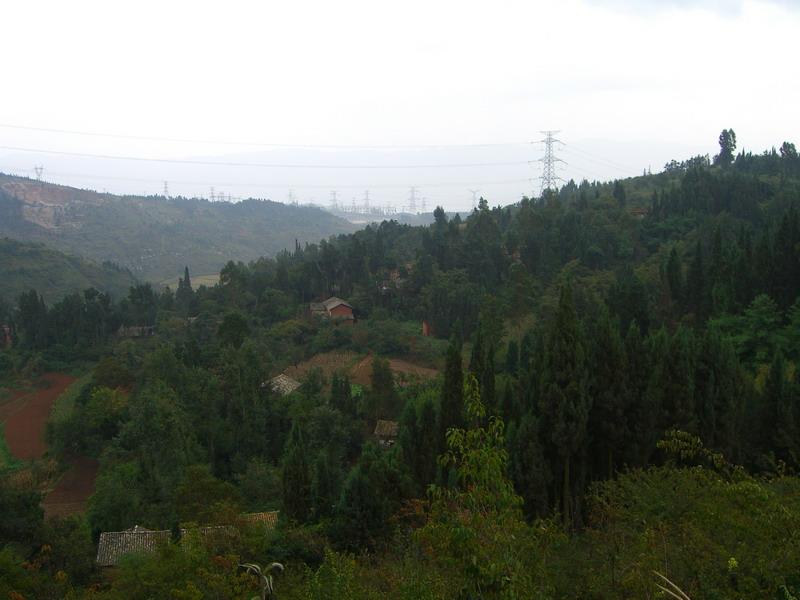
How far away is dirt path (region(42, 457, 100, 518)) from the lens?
23938 millimetres

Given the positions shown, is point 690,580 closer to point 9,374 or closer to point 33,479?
point 33,479

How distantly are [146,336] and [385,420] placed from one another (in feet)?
75.9

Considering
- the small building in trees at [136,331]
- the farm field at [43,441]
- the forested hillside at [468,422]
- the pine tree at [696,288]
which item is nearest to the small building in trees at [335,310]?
the forested hillside at [468,422]

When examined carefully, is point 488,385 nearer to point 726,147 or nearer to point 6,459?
point 6,459

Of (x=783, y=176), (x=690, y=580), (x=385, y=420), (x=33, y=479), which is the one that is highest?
(x=783, y=176)

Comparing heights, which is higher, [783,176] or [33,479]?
[783,176]

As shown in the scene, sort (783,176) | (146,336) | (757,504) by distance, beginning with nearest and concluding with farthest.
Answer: (757,504)
(146,336)
(783,176)

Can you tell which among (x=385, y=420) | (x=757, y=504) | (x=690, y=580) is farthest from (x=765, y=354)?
(x=690, y=580)

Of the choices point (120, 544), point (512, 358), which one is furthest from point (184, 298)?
point (120, 544)

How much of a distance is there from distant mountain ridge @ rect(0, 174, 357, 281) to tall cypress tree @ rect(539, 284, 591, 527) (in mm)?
84742

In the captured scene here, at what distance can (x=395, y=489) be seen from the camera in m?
16.1

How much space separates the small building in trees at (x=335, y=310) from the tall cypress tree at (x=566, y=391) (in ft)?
90.6

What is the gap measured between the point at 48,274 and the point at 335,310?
123 feet

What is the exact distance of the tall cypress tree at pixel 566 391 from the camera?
1459 centimetres
